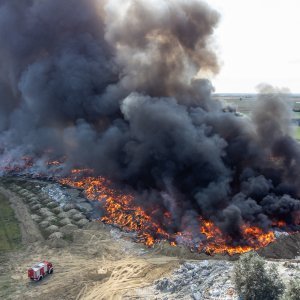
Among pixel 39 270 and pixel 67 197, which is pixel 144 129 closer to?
pixel 67 197

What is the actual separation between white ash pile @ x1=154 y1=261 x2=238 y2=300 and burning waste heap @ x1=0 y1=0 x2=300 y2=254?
18.6 ft

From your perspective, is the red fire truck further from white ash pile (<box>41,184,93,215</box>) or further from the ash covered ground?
white ash pile (<box>41,184,93,215</box>)

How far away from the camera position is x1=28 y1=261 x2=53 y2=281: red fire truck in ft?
113

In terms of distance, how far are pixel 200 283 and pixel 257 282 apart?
235 inches

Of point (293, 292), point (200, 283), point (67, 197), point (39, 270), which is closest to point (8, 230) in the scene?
point (67, 197)

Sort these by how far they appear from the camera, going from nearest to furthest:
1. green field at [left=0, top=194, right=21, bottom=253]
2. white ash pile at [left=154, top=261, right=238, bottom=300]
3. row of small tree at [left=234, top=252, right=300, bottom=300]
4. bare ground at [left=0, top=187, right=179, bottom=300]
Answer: row of small tree at [left=234, top=252, right=300, bottom=300], white ash pile at [left=154, top=261, right=238, bottom=300], bare ground at [left=0, top=187, right=179, bottom=300], green field at [left=0, top=194, right=21, bottom=253]

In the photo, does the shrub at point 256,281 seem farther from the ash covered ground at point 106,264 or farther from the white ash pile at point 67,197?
the white ash pile at point 67,197

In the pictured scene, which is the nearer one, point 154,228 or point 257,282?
point 257,282

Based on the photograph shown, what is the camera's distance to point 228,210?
41094 mm

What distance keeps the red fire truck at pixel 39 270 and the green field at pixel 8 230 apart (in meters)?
7.80

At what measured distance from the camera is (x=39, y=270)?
34562 mm

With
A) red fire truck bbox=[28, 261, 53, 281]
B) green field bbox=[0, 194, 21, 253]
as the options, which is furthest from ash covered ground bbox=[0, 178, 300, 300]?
green field bbox=[0, 194, 21, 253]

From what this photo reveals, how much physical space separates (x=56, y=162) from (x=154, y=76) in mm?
26565

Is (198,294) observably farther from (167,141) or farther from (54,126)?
(54,126)
